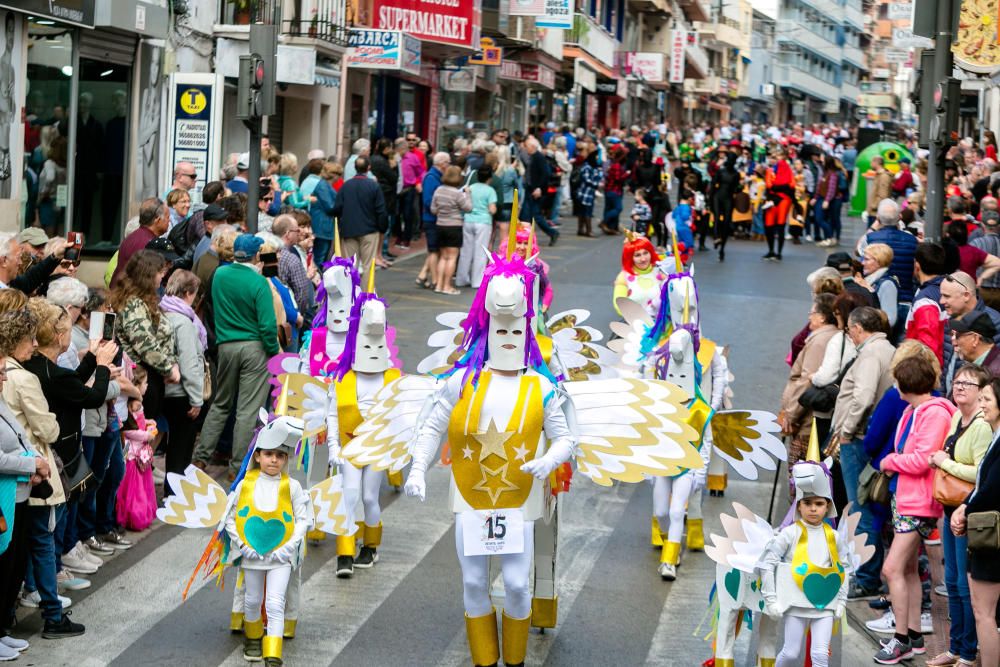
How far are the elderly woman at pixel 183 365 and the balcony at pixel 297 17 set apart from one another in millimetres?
12460

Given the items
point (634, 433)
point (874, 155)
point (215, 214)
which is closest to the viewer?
Result: point (634, 433)

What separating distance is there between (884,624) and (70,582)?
4898 mm

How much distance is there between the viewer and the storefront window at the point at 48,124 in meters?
17.9

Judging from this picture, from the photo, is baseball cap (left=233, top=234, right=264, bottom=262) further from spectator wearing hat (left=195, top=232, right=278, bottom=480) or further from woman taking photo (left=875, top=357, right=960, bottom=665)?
woman taking photo (left=875, top=357, right=960, bottom=665)

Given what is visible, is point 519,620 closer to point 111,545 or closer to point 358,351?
point 358,351

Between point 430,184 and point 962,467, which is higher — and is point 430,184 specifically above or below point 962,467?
above

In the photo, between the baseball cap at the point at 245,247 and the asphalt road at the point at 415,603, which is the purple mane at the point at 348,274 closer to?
the baseball cap at the point at 245,247

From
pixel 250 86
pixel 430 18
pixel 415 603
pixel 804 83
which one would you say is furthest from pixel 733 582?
pixel 804 83

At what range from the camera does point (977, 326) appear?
9273 mm

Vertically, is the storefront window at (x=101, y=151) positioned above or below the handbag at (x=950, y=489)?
above

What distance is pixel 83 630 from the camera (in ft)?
27.2

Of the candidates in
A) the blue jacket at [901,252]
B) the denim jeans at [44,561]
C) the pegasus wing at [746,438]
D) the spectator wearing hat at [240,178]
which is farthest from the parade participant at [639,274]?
the denim jeans at [44,561]

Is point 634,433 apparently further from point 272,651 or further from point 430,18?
point 430,18

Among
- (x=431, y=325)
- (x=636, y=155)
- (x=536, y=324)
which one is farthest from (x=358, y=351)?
(x=636, y=155)
